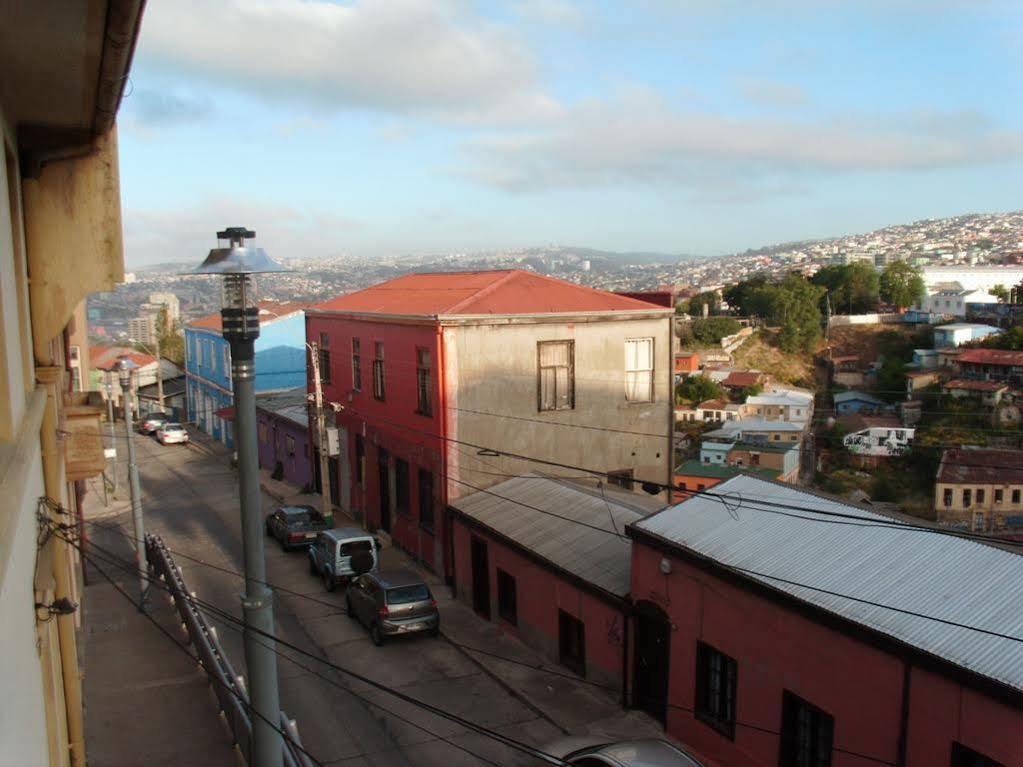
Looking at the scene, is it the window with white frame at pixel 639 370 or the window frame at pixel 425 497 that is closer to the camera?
the window frame at pixel 425 497

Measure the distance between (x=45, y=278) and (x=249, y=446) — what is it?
3.08 metres

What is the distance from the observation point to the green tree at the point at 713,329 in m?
125

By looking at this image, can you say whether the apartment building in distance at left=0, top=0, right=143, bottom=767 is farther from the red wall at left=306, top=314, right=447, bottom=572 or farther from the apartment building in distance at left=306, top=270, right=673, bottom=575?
the red wall at left=306, top=314, right=447, bottom=572

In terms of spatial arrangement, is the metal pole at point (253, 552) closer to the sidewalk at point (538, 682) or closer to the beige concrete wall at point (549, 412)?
the sidewalk at point (538, 682)

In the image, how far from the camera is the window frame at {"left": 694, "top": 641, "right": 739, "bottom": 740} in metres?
13.1

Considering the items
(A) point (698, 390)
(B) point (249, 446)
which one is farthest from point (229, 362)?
(A) point (698, 390)

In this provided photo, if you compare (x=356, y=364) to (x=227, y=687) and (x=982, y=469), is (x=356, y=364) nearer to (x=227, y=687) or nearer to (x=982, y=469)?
(x=227, y=687)

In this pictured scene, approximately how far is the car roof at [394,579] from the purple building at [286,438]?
1562 cm

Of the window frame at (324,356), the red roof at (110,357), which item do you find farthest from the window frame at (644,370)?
the red roof at (110,357)

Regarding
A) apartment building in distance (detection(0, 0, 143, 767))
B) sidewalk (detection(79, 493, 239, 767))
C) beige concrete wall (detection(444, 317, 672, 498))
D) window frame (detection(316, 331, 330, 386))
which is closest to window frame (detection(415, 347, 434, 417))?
beige concrete wall (detection(444, 317, 672, 498))

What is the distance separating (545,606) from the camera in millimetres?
18172

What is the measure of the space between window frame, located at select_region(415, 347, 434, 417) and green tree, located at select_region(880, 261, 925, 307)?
152 m

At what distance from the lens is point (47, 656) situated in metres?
6.49

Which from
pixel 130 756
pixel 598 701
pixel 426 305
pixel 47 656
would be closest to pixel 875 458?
pixel 426 305
